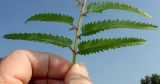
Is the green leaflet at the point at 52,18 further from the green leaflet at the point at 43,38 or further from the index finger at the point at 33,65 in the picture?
the index finger at the point at 33,65

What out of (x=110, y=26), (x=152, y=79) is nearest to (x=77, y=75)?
(x=110, y=26)

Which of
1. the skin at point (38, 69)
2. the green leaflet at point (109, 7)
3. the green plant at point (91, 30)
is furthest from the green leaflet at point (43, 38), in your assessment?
the green leaflet at point (109, 7)

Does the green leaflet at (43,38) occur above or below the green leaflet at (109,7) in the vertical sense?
below

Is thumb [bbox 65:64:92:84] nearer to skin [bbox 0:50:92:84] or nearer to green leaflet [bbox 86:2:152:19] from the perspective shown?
skin [bbox 0:50:92:84]

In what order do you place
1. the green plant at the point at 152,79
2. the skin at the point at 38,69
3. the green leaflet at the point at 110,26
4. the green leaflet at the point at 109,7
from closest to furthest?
the green leaflet at the point at 110,26 → the green leaflet at the point at 109,7 → the skin at the point at 38,69 → the green plant at the point at 152,79

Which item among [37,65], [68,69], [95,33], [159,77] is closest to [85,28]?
[95,33]

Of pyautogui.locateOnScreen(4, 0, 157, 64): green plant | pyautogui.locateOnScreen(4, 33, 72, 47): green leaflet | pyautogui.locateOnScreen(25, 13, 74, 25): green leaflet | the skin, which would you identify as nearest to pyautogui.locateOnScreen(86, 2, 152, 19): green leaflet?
pyautogui.locateOnScreen(4, 0, 157, 64): green plant

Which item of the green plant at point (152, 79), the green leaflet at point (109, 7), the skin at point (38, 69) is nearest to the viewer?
the green leaflet at point (109, 7)

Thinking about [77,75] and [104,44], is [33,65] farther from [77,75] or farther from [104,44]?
[104,44]
